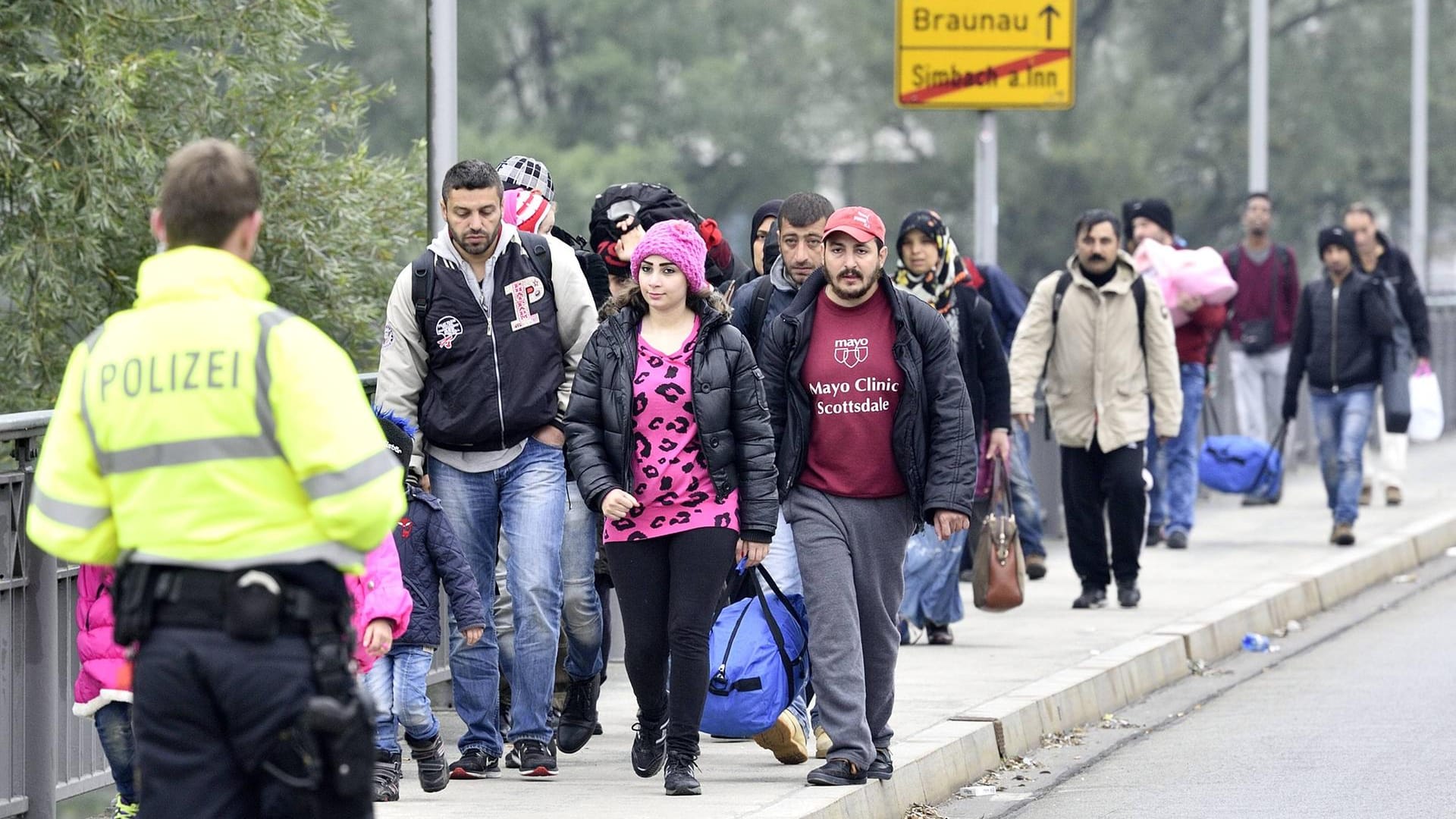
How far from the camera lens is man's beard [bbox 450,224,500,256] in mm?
6949

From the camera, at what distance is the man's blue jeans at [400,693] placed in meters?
6.81

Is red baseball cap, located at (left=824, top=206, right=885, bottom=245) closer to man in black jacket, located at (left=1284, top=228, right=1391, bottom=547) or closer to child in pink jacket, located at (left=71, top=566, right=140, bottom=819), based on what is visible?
child in pink jacket, located at (left=71, top=566, right=140, bottom=819)

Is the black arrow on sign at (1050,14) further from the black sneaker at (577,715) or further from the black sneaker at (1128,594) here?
the black sneaker at (577,715)

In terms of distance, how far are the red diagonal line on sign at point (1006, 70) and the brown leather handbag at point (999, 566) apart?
332 cm

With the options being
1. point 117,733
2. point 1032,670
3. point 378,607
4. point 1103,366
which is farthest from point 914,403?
point 1103,366

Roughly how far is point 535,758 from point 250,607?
10.9ft

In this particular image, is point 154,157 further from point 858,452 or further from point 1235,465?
point 858,452

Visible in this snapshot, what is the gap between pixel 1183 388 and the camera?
45.3 ft

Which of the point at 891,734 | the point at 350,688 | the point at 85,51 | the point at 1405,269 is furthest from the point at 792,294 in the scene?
the point at 1405,269

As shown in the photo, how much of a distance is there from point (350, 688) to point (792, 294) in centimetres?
367

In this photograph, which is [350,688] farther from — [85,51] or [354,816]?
[85,51]

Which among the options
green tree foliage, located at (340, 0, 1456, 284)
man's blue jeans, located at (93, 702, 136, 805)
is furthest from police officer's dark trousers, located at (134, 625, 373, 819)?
green tree foliage, located at (340, 0, 1456, 284)

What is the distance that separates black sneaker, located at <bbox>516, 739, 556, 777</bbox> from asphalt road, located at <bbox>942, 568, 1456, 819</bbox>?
4.05 ft

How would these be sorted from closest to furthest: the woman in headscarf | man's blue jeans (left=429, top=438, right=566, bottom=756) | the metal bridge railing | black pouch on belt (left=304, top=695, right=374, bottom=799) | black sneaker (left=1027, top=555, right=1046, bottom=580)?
black pouch on belt (left=304, top=695, right=374, bottom=799), the metal bridge railing, man's blue jeans (left=429, top=438, right=566, bottom=756), the woman in headscarf, black sneaker (left=1027, top=555, right=1046, bottom=580)
